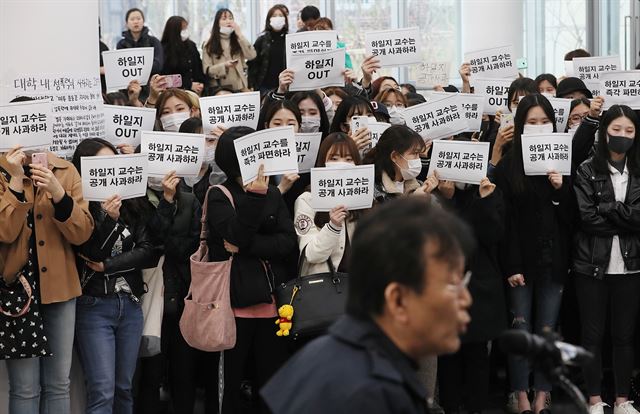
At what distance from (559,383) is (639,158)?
4539mm

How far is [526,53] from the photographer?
675 inches

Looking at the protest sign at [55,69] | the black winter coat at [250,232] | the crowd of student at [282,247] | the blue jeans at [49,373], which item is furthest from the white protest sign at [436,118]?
the blue jeans at [49,373]

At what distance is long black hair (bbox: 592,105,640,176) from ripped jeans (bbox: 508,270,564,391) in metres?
0.73

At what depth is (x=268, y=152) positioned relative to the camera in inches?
250

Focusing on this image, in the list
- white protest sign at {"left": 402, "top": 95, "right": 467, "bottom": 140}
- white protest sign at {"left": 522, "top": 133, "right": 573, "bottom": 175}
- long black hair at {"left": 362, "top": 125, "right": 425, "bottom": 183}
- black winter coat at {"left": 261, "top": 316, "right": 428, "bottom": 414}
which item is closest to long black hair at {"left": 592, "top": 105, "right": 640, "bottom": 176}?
white protest sign at {"left": 522, "top": 133, "right": 573, "bottom": 175}

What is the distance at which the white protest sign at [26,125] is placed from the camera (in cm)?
602

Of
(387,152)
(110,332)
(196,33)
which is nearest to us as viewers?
(110,332)

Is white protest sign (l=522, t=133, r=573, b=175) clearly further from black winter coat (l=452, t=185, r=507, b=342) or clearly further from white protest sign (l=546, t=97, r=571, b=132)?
white protest sign (l=546, t=97, r=571, b=132)

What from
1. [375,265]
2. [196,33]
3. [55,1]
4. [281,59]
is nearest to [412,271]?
[375,265]

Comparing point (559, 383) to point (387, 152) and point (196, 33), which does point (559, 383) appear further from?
point (196, 33)

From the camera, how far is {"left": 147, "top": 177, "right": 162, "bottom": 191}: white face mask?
6.74m

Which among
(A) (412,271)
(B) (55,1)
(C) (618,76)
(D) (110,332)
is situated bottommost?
(D) (110,332)

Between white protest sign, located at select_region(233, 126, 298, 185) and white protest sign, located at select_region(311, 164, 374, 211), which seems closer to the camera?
white protest sign, located at select_region(233, 126, 298, 185)

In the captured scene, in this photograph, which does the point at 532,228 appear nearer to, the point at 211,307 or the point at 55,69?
the point at 211,307
